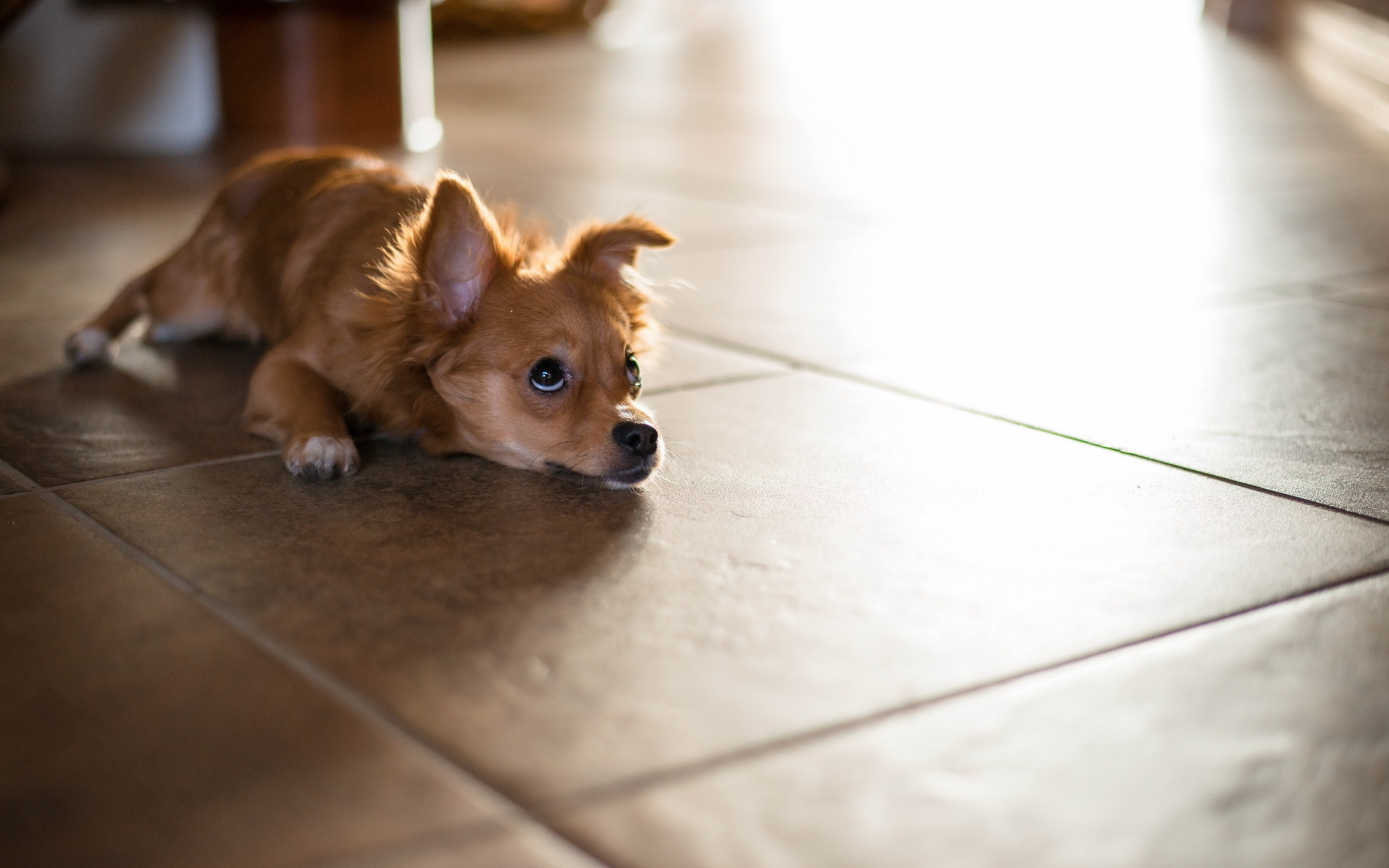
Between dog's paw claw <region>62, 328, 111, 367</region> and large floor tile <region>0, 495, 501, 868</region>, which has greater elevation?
large floor tile <region>0, 495, 501, 868</region>

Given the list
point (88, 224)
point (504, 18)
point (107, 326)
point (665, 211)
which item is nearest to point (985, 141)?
point (665, 211)

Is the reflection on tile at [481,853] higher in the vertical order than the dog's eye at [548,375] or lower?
lower

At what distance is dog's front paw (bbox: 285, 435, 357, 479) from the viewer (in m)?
2.33

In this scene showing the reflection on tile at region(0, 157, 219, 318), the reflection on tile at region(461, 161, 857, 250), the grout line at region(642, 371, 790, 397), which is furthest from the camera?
A: the reflection on tile at region(461, 161, 857, 250)

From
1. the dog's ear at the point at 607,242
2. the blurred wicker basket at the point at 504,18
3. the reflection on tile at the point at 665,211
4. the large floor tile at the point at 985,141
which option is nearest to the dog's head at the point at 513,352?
the dog's ear at the point at 607,242

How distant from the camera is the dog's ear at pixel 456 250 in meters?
2.39

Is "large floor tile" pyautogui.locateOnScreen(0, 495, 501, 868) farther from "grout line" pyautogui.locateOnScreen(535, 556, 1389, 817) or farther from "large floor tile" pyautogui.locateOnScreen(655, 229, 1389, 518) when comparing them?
"large floor tile" pyautogui.locateOnScreen(655, 229, 1389, 518)

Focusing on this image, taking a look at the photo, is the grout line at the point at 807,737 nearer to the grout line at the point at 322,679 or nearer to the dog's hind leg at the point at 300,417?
the grout line at the point at 322,679

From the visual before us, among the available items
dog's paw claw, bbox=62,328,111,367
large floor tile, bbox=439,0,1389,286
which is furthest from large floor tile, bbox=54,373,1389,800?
large floor tile, bbox=439,0,1389,286

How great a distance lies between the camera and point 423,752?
1420 mm

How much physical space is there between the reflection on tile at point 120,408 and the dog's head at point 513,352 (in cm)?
43

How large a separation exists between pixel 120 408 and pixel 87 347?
374 millimetres

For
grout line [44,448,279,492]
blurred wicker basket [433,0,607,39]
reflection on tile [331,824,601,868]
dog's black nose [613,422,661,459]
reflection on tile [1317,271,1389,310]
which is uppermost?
blurred wicker basket [433,0,607,39]

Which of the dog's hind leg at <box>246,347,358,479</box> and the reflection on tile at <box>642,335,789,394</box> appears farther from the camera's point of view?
the reflection on tile at <box>642,335,789,394</box>
